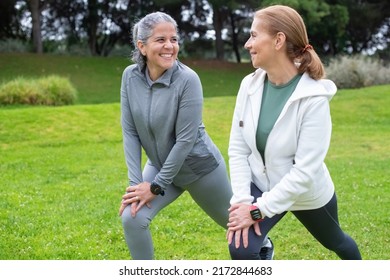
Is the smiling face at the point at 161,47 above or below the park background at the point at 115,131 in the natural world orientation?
above

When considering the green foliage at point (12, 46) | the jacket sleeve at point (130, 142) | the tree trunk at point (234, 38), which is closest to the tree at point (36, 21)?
the green foliage at point (12, 46)

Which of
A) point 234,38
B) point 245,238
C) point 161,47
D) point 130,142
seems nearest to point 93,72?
point 234,38

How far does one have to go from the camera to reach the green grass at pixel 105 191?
5867 millimetres

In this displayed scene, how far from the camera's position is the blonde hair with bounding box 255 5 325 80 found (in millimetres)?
3367

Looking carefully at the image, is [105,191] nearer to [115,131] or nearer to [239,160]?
[239,160]

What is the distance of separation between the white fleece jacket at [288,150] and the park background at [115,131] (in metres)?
1.37

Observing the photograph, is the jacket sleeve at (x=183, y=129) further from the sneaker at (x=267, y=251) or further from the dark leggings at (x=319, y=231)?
the sneaker at (x=267, y=251)

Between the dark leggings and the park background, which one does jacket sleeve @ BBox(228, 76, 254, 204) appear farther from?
the park background

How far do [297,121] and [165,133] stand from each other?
96 centimetres

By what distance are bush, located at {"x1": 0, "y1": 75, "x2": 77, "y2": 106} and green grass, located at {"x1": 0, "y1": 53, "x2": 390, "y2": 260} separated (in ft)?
9.81

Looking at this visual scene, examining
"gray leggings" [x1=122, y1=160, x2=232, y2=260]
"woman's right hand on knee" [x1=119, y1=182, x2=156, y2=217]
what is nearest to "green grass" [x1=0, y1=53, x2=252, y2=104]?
"gray leggings" [x1=122, y1=160, x2=232, y2=260]

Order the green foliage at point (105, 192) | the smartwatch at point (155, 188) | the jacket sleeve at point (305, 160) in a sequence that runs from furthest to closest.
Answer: the green foliage at point (105, 192) → the smartwatch at point (155, 188) → the jacket sleeve at point (305, 160)
